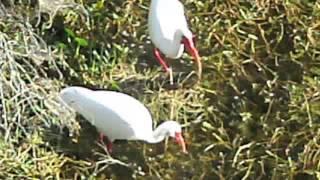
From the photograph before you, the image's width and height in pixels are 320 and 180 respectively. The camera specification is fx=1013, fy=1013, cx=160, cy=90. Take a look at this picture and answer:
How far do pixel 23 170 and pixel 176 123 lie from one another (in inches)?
16.1

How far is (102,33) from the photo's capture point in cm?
299

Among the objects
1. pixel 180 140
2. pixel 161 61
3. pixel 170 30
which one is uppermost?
pixel 170 30

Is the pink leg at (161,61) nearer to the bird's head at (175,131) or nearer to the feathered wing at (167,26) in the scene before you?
the feathered wing at (167,26)

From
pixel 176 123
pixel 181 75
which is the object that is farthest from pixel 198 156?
pixel 181 75

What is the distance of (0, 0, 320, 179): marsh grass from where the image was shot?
8.45 feet

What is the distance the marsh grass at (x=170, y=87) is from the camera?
8.45ft

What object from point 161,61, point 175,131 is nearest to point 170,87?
point 161,61

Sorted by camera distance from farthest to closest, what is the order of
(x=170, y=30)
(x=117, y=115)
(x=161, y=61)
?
(x=161, y=61) → (x=170, y=30) → (x=117, y=115)

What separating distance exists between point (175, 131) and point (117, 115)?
16cm

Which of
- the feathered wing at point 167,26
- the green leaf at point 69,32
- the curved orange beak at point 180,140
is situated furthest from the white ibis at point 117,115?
the green leaf at point 69,32

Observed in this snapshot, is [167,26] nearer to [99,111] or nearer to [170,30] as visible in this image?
[170,30]

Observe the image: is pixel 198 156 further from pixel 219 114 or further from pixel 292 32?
pixel 292 32

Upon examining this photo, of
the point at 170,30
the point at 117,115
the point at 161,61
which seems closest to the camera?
the point at 117,115

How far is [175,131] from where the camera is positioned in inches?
102
